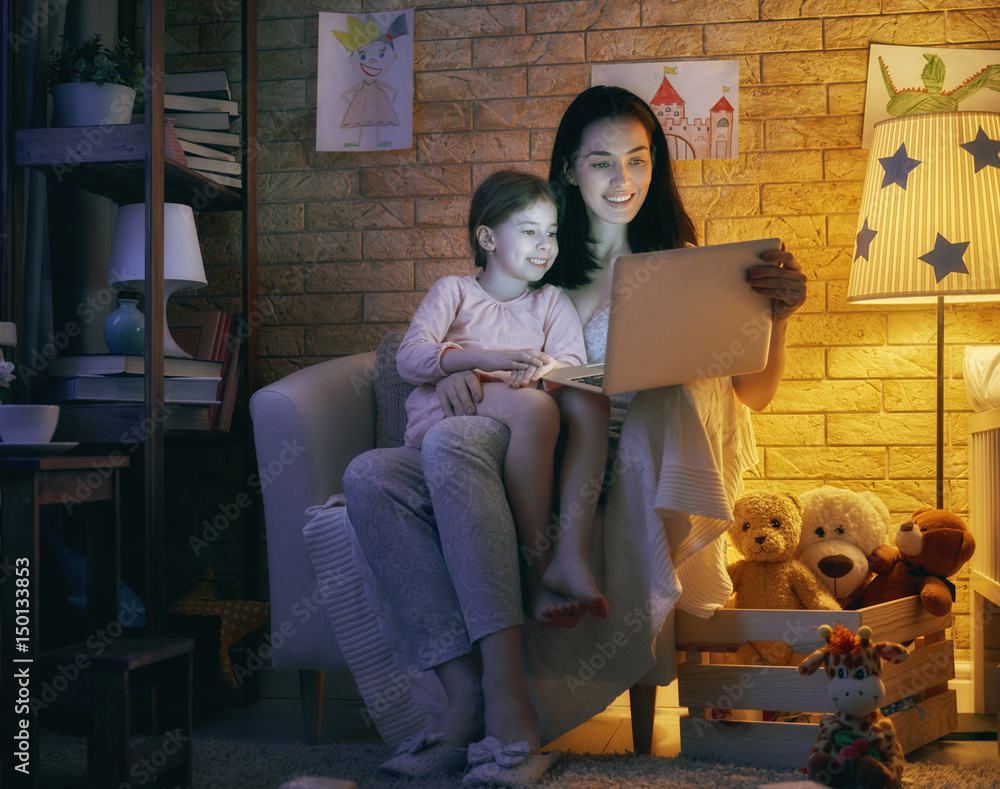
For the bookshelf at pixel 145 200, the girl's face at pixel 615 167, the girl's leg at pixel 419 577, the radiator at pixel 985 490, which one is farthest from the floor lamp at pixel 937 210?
the bookshelf at pixel 145 200

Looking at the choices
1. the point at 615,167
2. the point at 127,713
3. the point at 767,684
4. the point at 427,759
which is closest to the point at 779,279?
the point at 615,167

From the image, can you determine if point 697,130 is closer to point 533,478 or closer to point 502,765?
point 533,478

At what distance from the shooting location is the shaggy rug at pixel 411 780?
1.29m

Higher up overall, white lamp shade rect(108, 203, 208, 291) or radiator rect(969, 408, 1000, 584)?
white lamp shade rect(108, 203, 208, 291)

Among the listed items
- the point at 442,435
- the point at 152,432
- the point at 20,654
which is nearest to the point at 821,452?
the point at 442,435

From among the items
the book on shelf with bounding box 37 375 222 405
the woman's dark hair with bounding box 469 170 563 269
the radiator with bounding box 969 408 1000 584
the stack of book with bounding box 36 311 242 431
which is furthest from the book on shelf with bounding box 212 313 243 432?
the radiator with bounding box 969 408 1000 584

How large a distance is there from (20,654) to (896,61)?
214 centimetres

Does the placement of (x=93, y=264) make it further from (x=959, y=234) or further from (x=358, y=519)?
(x=959, y=234)

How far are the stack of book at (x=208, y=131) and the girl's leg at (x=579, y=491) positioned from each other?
107 cm

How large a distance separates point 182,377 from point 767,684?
1.27 m

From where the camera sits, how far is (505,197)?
5.58 ft

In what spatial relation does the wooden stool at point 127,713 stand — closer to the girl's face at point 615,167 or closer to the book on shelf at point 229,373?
the book on shelf at point 229,373

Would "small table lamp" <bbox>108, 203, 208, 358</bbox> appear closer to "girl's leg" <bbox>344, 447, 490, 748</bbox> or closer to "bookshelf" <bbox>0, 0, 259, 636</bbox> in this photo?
"bookshelf" <bbox>0, 0, 259, 636</bbox>

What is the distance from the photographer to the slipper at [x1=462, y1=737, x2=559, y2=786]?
47.1 inches
